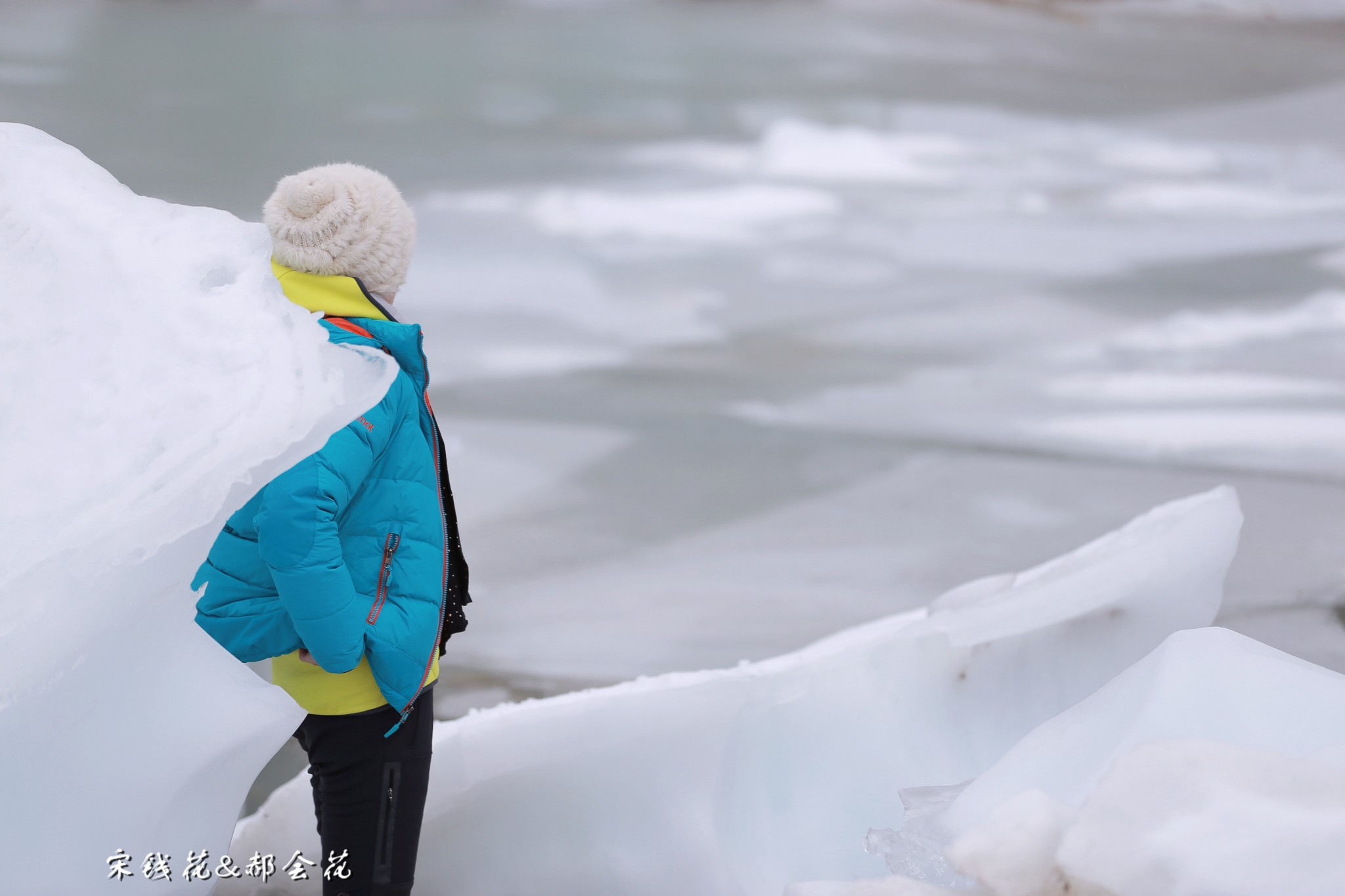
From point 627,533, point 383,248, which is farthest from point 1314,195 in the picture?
point 383,248

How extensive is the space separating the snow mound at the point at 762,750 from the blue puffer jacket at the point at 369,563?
1.38ft

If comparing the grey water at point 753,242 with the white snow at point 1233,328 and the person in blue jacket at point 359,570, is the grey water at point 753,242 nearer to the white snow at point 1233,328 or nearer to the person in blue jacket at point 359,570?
the white snow at point 1233,328

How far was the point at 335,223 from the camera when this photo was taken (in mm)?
1163

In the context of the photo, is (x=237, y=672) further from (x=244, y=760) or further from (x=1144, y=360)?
(x=1144, y=360)

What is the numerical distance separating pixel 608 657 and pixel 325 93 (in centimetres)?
765

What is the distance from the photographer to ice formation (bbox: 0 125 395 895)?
1.03 meters

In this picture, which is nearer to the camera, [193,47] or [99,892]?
[99,892]

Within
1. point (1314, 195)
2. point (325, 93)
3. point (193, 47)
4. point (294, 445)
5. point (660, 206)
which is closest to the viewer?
point (294, 445)

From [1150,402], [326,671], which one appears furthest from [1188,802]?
[1150,402]

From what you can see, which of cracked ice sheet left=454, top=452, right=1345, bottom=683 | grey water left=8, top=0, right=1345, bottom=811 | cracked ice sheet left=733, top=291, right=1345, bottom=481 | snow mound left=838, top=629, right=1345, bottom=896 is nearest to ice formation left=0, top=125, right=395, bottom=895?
snow mound left=838, top=629, right=1345, bottom=896

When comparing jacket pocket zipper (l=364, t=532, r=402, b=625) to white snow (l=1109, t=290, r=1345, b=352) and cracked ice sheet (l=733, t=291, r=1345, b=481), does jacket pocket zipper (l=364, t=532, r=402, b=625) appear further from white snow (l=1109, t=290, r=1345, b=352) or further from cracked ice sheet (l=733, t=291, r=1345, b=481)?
white snow (l=1109, t=290, r=1345, b=352)

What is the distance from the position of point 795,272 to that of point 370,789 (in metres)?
5.46

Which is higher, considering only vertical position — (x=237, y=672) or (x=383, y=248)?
(x=383, y=248)

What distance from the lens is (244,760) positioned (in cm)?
113
